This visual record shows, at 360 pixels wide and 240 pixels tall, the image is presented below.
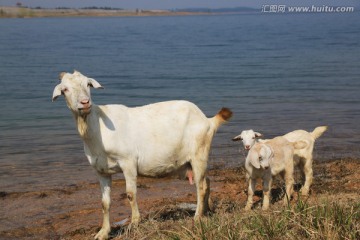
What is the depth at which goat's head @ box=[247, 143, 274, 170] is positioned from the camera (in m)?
10.1

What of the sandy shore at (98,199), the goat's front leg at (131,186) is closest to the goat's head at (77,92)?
the goat's front leg at (131,186)

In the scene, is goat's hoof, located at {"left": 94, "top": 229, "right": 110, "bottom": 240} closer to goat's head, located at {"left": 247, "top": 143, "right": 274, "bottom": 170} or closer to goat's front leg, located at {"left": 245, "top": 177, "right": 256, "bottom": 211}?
goat's front leg, located at {"left": 245, "top": 177, "right": 256, "bottom": 211}

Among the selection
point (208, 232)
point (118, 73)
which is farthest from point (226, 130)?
point (118, 73)

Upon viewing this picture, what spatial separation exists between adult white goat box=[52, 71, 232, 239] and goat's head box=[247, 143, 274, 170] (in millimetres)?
666

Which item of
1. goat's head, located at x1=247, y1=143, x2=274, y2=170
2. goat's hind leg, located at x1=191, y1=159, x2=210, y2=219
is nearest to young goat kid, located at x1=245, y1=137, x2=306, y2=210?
goat's head, located at x1=247, y1=143, x2=274, y2=170

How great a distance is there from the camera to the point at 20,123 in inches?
849

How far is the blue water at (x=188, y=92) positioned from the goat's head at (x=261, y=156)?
4.30 m

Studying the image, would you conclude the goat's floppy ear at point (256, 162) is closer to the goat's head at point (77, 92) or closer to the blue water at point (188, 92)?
the goat's head at point (77, 92)

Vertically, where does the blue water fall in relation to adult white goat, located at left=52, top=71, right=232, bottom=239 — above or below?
below

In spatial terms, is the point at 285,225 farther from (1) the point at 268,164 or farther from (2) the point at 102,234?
(2) the point at 102,234

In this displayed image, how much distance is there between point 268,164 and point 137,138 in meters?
2.01

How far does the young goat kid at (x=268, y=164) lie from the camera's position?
1012cm

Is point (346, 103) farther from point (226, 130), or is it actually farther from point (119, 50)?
point (119, 50)

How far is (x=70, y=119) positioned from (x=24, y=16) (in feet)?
534
